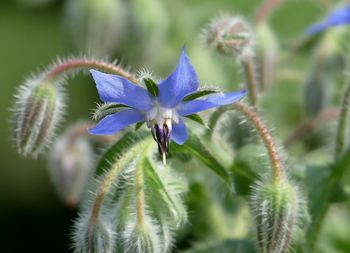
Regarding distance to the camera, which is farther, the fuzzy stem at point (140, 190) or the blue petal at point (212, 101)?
the fuzzy stem at point (140, 190)

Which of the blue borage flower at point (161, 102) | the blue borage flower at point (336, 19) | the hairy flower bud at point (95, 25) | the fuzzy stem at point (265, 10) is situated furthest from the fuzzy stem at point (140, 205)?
the hairy flower bud at point (95, 25)

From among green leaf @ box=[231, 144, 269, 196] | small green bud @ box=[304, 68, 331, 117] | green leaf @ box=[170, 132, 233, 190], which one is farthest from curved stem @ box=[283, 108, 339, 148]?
green leaf @ box=[170, 132, 233, 190]

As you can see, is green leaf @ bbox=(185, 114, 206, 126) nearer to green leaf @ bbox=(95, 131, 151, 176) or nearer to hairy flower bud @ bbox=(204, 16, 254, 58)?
green leaf @ bbox=(95, 131, 151, 176)

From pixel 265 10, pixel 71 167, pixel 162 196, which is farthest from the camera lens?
pixel 265 10

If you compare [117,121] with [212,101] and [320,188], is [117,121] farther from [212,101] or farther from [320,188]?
[320,188]

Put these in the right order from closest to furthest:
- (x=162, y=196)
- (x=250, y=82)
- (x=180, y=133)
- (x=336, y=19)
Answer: (x=180, y=133)
(x=162, y=196)
(x=250, y=82)
(x=336, y=19)

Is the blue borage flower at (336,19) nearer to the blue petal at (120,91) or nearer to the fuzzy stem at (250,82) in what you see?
the fuzzy stem at (250,82)

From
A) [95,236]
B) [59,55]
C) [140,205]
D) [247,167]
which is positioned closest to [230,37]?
[247,167]
